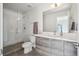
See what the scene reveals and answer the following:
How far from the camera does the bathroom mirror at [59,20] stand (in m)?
1.36

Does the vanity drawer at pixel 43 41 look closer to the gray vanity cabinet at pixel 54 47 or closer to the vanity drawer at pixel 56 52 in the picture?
the gray vanity cabinet at pixel 54 47

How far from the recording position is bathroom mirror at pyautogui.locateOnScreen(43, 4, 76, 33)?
1.36 m

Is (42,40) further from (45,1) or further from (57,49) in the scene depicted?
(45,1)

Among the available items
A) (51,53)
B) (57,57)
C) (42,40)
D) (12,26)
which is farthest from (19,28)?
(57,57)

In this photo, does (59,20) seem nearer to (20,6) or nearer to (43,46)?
(43,46)

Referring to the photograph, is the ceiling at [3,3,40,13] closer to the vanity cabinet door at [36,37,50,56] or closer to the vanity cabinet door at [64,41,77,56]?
the vanity cabinet door at [36,37,50,56]

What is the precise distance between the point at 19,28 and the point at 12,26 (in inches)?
5.1

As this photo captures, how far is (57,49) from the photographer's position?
143 centimetres

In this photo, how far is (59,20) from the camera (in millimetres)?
1411

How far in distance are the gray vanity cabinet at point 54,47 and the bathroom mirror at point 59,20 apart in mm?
200

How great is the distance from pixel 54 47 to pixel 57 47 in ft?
0.17

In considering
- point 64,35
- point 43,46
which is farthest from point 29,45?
point 64,35

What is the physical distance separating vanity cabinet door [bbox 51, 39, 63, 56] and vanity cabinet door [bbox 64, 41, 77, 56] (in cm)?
8

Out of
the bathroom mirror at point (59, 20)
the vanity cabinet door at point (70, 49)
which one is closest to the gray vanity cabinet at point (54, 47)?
the vanity cabinet door at point (70, 49)
